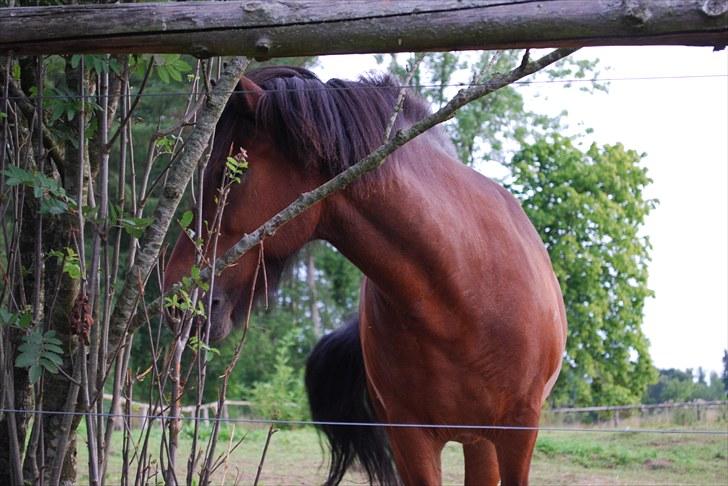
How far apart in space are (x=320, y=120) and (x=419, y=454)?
1.60 metres

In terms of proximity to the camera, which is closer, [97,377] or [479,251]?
[97,377]

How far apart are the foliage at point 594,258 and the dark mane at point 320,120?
16.8 meters

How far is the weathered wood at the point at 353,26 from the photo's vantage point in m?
2.03

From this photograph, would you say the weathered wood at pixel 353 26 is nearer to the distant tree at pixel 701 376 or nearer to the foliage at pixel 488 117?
the distant tree at pixel 701 376

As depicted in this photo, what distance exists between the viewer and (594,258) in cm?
1984

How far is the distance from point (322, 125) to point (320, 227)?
1.25ft

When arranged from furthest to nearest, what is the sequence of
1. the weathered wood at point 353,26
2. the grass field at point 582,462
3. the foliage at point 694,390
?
the foliage at point 694,390 → the grass field at point 582,462 → the weathered wood at point 353,26

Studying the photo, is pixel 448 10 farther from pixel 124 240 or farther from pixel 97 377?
pixel 124 240

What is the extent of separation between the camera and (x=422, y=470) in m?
3.82

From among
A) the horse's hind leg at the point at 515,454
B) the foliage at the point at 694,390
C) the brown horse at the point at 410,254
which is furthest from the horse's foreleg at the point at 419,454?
the foliage at the point at 694,390

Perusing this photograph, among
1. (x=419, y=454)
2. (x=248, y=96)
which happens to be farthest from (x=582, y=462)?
(x=248, y=96)

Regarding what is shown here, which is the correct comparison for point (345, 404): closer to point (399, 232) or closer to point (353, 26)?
point (399, 232)

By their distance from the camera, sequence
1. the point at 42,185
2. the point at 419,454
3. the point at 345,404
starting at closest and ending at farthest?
the point at 42,185
the point at 419,454
the point at 345,404

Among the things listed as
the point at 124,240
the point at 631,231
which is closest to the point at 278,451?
the point at 124,240
